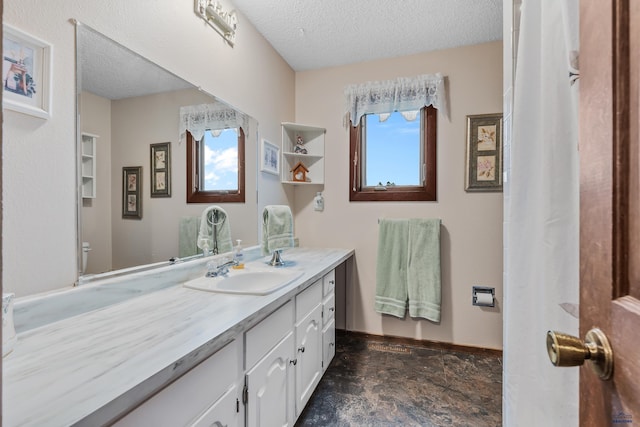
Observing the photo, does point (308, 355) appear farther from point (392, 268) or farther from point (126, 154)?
point (126, 154)

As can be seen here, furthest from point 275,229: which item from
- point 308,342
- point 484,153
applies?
point 484,153

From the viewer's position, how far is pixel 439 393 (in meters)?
1.71

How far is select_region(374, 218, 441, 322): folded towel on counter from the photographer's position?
7.19 feet

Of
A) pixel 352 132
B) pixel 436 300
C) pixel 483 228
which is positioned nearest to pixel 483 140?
pixel 483 228

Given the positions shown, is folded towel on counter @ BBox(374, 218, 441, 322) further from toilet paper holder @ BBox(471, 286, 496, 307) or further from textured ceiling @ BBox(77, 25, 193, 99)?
textured ceiling @ BBox(77, 25, 193, 99)

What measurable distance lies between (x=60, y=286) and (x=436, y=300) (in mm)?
2171

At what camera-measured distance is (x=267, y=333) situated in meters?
1.07

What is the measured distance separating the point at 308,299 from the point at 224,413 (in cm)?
69

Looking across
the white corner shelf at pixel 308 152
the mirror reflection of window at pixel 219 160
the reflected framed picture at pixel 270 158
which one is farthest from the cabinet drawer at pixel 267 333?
the white corner shelf at pixel 308 152

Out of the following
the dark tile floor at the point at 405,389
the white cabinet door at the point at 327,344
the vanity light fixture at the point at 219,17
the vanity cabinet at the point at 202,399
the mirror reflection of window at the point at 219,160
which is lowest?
the dark tile floor at the point at 405,389

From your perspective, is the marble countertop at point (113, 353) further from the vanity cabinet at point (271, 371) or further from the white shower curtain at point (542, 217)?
the white shower curtain at point (542, 217)

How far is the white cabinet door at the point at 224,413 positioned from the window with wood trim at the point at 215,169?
0.92 m

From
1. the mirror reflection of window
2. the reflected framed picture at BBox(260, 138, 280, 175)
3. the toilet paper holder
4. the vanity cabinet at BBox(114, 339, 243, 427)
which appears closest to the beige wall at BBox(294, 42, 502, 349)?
the toilet paper holder

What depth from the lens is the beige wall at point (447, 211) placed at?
7.06 ft
